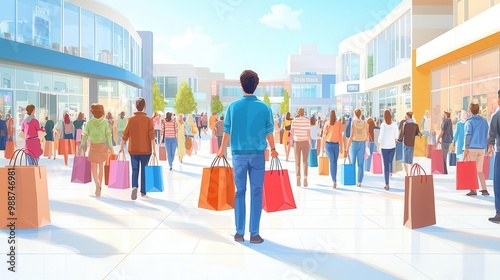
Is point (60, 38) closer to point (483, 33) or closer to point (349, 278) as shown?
point (483, 33)

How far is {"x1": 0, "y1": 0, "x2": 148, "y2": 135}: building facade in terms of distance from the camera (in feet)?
88.4

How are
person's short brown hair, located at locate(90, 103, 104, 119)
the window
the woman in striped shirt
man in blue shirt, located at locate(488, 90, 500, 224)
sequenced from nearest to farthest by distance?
man in blue shirt, located at locate(488, 90, 500, 224) < person's short brown hair, located at locate(90, 103, 104, 119) < the woman in striped shirt < the window

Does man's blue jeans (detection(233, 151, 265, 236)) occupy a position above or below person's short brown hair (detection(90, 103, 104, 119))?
below

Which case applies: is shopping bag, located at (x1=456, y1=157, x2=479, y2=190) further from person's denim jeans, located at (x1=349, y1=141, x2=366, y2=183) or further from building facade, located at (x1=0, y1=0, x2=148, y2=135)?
building facade, located at (x1=0, y1=0, x2=148, y2=135)

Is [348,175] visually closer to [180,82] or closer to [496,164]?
[496,164]

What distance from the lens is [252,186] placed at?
6.51 metres

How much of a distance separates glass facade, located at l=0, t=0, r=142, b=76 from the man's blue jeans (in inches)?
893

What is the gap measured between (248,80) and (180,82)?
108703 millimetres

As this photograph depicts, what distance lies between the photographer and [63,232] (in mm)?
6910

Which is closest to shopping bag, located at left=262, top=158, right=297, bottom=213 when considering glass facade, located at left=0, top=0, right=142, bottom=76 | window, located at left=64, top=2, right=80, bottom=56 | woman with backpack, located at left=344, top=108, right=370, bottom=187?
woman with backpack, located at left=344, top=108, right=370, bottom=187

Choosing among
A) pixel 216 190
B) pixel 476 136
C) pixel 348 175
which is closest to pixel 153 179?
pixel 216 190

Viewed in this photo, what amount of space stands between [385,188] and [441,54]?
12.8 m

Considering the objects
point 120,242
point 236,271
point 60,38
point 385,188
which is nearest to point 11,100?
point 60,38

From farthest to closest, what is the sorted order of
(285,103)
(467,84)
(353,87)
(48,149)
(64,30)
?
(285,103) < (353,87) < (64,30) < (467,84) < (48,149)
